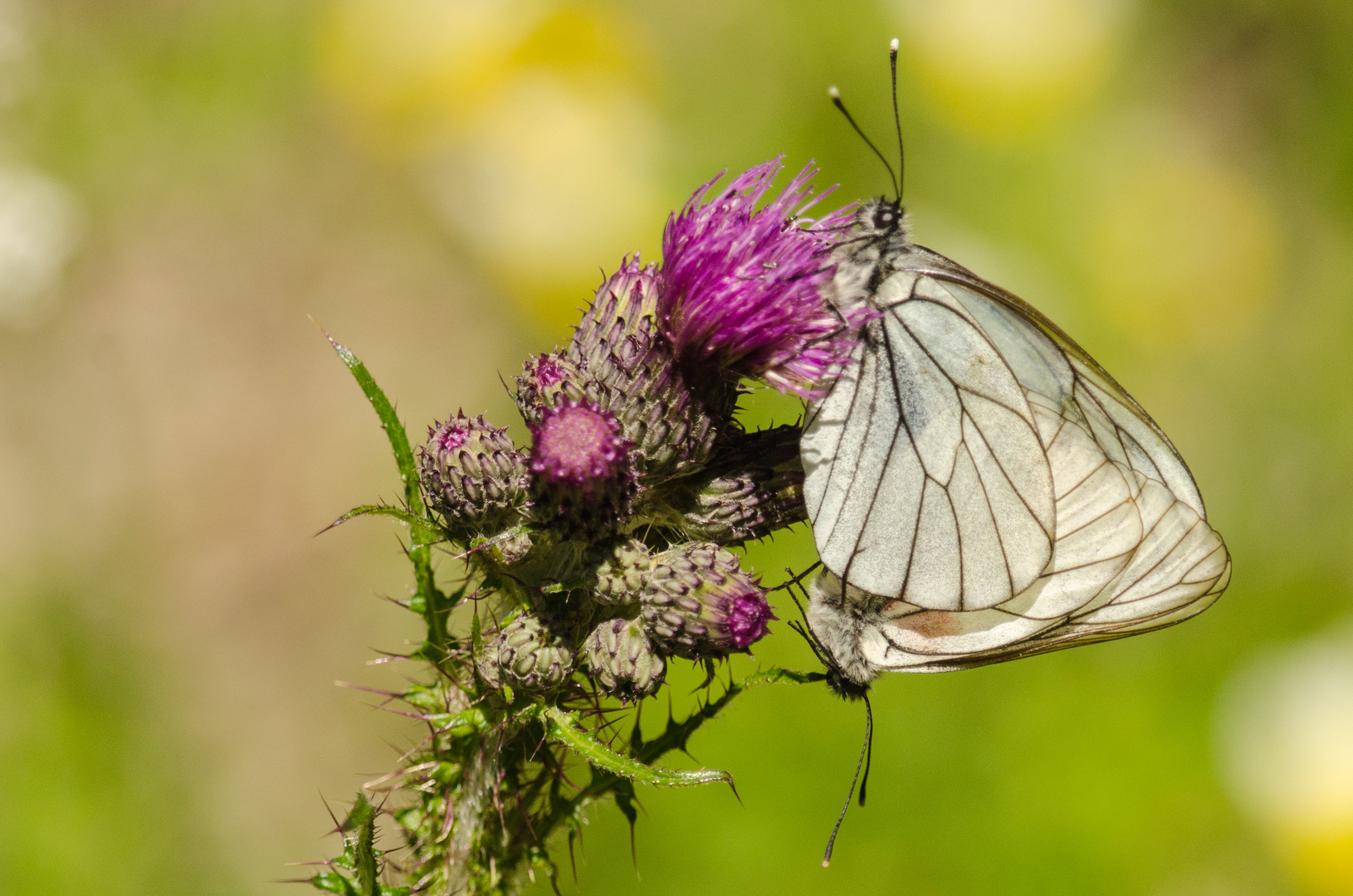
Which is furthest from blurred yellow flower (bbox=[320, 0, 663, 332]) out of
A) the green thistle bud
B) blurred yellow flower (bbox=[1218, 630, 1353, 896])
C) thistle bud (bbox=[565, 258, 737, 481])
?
blurred yellow flower (bbox=[1218, 630, 1353, 896])

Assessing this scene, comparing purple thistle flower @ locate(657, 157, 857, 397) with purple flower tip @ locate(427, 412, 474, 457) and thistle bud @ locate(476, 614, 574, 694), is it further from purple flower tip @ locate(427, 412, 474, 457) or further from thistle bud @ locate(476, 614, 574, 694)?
thistle bud @ locate(476, 614, 574, 694)

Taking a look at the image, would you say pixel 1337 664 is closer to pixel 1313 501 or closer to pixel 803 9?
pixel 1313 501

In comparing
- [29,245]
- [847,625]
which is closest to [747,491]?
[847,625]

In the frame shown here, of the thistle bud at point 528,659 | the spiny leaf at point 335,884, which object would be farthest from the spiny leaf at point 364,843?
the thistle bud at point 528,659

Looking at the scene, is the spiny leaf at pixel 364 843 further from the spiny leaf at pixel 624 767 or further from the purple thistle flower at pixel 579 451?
the purple thistle flower at pixel 579 451

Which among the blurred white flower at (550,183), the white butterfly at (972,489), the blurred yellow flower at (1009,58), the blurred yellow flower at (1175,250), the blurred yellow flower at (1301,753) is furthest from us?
the blurred yellow flower at (1009,58)

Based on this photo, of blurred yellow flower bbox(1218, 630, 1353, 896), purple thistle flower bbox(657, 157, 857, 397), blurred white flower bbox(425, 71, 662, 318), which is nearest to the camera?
purple thistle flower bbox(657, 157, 857, 397)
